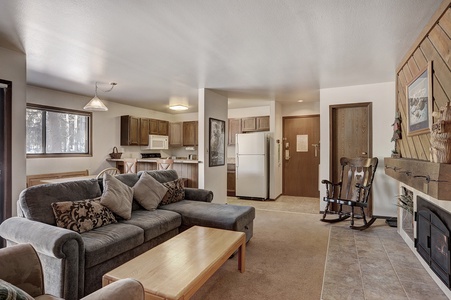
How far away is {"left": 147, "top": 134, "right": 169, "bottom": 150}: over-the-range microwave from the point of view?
6605 mm

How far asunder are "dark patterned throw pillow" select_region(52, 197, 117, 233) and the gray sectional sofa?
0.19 feet

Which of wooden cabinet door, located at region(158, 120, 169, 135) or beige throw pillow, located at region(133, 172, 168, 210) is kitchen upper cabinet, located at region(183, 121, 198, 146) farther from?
beige throw pillow, located at region(133, 172, 168, 210)

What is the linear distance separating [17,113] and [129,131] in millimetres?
3034

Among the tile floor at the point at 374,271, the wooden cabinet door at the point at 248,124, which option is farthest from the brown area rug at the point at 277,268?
the wooden cabinet door at the point at 248,124

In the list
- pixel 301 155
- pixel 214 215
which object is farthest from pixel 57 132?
pixel 301 155

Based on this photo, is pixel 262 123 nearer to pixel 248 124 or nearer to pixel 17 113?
pixel 248 124

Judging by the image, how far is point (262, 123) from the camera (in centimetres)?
619

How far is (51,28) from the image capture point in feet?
7.52

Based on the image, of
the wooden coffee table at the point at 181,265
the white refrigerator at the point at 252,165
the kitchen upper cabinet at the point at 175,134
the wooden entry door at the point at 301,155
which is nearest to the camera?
the wooden coffee table at the point at 181,265

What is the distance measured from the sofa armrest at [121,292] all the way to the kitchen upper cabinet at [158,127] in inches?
228

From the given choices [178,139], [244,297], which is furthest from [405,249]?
[178,139]

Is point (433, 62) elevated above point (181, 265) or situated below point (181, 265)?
above

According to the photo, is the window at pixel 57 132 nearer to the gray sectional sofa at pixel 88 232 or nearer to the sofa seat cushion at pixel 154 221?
the gray sectional sofa at pixel 88 232

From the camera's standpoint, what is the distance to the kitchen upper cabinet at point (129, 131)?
19.4 feet
